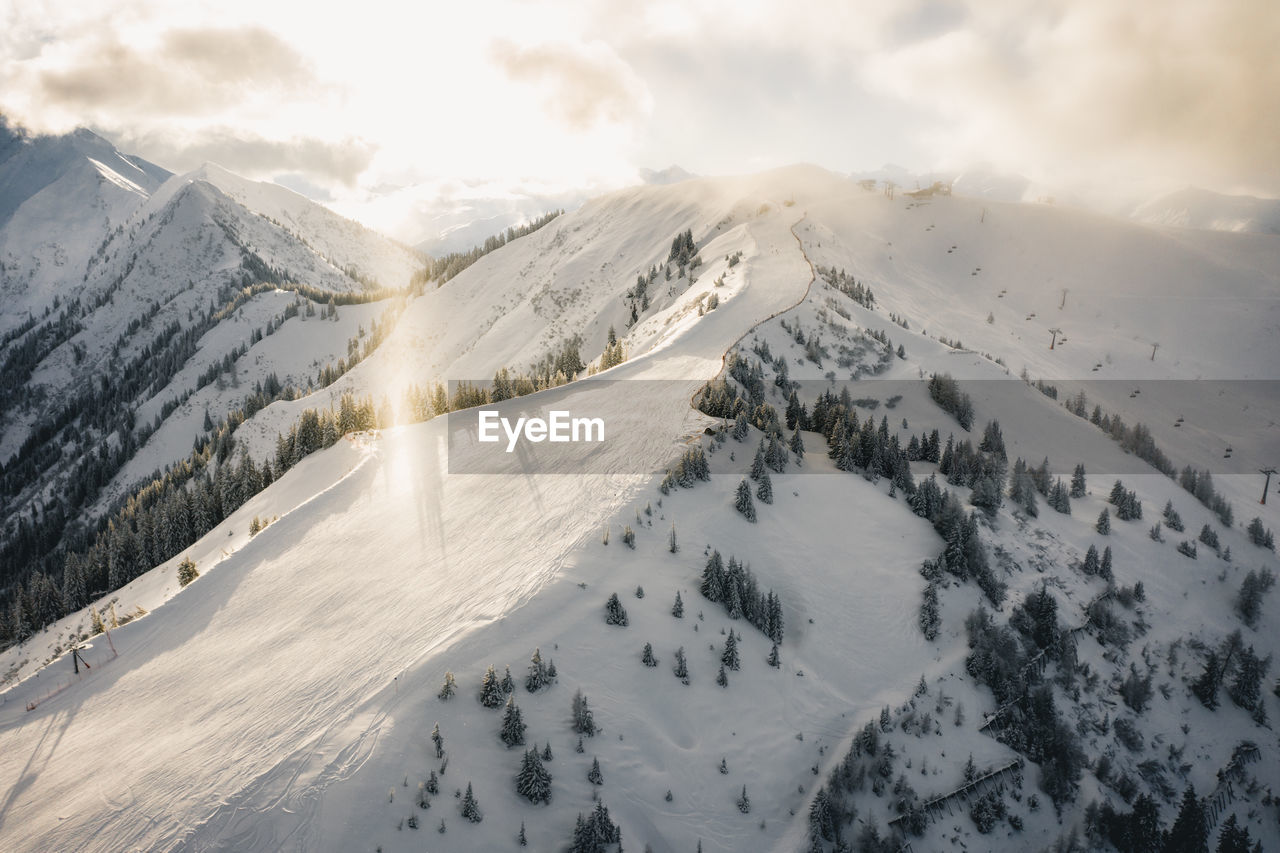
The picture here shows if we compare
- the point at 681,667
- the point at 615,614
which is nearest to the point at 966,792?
the point at 681,667

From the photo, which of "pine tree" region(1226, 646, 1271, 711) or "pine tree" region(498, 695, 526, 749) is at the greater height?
"pine tree" region(498, 695, 526, 749)

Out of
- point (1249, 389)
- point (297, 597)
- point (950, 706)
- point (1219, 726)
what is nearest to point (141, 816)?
point (297, 597)

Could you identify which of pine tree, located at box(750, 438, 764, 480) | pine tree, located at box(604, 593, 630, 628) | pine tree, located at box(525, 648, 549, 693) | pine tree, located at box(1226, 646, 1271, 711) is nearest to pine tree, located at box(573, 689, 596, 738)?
pine tree, located at box(525, 648, 549, 693)

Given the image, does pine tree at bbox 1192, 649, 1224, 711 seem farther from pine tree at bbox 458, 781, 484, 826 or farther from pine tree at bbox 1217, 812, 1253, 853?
pine tree at bbox 458, 781, 484, 826

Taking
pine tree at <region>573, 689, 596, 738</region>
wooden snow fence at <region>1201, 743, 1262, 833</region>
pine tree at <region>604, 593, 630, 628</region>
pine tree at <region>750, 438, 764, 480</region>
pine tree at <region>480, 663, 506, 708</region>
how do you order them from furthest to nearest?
pine tree at <region>750, 438, 764, 480</region> → wooden snow fence at <region>1201, 743, 1262, 833</region> → pine tree at <region>604, 593, 630, 628</region> → pine tree at <region>573, 689, 596, 738</region> → pine tree at <region>480, 663, 506, 708</region>

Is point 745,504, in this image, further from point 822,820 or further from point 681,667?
point 822,820
